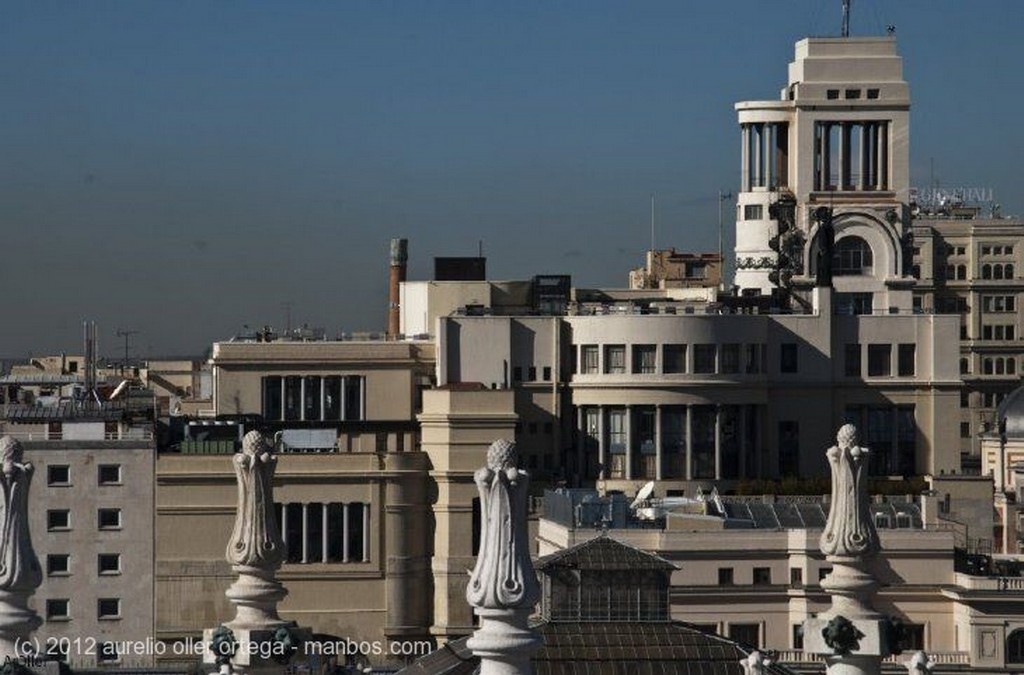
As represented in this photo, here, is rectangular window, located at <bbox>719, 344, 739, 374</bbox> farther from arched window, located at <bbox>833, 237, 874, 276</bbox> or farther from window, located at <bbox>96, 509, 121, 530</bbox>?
window, located at <bbox>96, 509, 121, 530</bbox>

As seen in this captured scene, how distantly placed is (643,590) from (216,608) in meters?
43.6

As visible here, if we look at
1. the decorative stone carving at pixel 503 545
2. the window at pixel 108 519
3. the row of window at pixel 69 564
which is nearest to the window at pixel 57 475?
the window at pixel 108 519

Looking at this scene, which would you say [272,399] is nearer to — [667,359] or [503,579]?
[667,359]

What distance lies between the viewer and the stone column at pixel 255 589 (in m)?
→ 44.4

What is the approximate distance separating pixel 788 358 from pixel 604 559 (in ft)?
185

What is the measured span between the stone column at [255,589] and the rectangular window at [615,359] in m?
92.8

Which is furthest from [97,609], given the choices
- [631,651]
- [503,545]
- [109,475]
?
[503,545]

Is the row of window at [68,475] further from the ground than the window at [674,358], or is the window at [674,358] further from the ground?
the window at [674,358]

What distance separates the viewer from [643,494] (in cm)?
Result: 12750

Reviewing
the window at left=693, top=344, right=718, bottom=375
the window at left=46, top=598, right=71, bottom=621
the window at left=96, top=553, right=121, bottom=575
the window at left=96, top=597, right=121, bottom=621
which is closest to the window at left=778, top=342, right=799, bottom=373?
the window at left=693, top=344, right=718, bottom=375

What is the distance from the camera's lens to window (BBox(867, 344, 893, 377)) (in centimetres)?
14462

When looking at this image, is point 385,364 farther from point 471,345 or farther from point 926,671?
point 926,671

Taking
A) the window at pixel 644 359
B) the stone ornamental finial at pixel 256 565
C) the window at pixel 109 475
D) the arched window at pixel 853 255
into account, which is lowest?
the stone ornamental finial at pixel 256 565

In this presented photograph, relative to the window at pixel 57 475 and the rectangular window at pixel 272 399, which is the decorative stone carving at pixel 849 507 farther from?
the rectangular window at pixel 272 399
